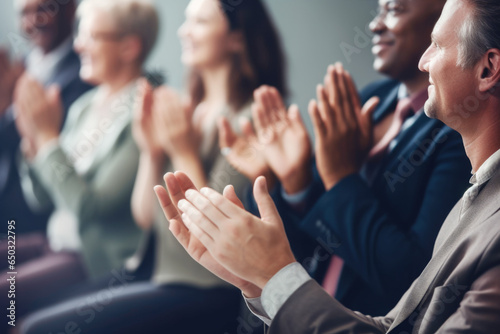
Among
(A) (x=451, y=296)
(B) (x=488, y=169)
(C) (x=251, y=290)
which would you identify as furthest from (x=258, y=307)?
(B) (x=488, y=169)

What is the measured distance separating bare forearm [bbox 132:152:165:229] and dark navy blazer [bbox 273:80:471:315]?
0.64 meters

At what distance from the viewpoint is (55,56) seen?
2172mm

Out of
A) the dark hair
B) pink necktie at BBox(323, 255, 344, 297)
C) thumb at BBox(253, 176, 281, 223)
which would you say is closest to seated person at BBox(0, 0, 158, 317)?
the dark hair

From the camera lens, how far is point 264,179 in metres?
0.98

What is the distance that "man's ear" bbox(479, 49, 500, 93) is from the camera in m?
0.97

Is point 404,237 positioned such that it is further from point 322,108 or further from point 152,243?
point 152,243

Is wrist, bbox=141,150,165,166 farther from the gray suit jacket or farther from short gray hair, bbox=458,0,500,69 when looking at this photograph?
short gray hair, bbox=458,0,500,69

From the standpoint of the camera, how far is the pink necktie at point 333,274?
4.50ft

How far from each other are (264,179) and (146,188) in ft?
3.07

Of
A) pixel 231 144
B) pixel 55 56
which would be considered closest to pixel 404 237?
pixel 231 144

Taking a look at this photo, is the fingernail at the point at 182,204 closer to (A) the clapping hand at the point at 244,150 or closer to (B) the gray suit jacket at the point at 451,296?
(B) the gray suit jacket at the point at 451,296

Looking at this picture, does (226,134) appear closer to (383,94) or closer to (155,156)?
(155,156)

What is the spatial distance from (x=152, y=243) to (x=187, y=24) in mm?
761

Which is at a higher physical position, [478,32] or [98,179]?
[478,32]
